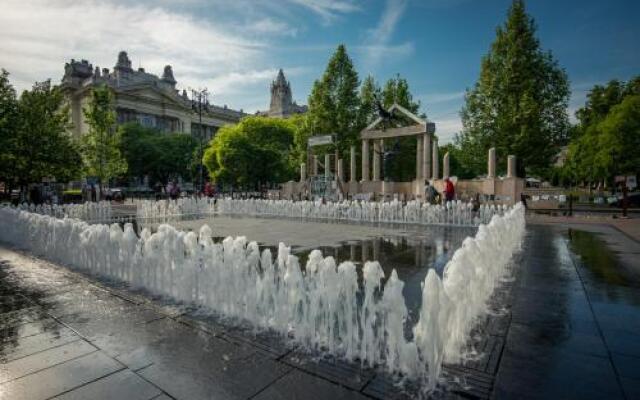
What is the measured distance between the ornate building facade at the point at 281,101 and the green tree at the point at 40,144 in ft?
383

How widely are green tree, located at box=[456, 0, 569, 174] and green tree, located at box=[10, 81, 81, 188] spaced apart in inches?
1244

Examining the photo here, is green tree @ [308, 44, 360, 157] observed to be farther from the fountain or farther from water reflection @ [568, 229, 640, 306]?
the fountain

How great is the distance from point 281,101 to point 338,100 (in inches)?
4161

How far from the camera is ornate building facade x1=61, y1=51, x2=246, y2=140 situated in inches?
2950

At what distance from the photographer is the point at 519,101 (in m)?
31.0

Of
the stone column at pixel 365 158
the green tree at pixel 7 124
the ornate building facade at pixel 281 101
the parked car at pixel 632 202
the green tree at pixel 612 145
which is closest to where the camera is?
the green tree at pixel 7 124

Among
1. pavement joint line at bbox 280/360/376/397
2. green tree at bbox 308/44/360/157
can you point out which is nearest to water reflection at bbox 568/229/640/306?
Result: pavement joint line at bbox 280/360/376/397

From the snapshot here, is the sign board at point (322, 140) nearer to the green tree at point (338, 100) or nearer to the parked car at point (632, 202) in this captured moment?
the green tree at point (338, 100)

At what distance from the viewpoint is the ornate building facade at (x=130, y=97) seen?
2950 inches

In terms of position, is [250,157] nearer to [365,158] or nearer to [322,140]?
[365,158]

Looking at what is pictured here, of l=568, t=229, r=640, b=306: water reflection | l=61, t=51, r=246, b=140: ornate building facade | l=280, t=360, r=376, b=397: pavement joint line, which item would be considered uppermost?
l=61, t=51, r=246, b=140: ornate building facade

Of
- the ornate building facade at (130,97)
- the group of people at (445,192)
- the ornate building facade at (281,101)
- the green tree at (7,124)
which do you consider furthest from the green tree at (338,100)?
the ornate building facade at (281,101)

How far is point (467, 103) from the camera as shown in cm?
3409

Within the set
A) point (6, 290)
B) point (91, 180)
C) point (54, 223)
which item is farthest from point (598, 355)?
point (91, 180)
